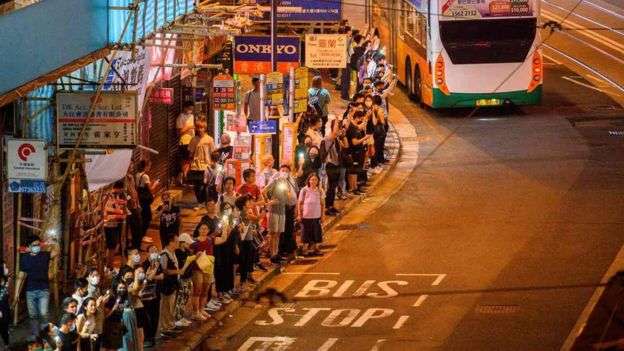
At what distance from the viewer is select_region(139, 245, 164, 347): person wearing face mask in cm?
2002

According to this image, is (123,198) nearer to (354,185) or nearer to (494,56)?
(354,185)

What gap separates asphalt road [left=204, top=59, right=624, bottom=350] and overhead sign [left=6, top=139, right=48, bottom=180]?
3246 millimetres

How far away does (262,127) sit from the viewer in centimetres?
2842

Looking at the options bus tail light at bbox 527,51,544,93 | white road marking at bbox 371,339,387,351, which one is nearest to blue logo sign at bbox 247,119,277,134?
white road marking at bbox 371,339,387,351

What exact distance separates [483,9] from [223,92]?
9.74m

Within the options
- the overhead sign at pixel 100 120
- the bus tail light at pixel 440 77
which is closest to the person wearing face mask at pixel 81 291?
the overhead sign at pixel 100 120

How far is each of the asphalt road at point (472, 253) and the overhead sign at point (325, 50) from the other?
2816 mm

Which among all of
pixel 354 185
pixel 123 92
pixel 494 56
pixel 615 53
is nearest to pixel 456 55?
pixel 494 56

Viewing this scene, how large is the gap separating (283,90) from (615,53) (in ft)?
65.5

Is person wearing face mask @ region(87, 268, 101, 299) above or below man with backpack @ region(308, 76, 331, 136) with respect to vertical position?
below

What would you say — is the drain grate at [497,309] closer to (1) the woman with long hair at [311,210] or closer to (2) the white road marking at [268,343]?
(2) the white road marking at [268,343]

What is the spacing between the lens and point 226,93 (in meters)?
29.1

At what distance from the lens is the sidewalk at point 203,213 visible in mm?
20703

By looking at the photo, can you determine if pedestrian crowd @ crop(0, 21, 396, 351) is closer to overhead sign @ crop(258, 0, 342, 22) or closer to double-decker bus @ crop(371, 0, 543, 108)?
overhead sign @ crop(258, 0, 342, 22)
